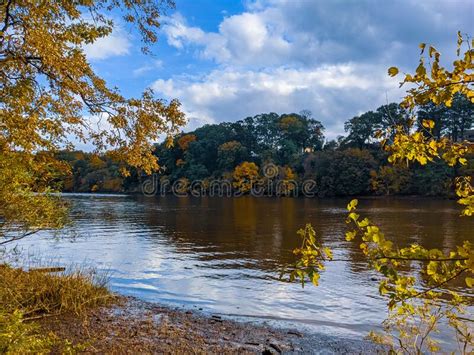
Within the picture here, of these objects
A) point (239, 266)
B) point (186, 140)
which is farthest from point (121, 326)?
point (186, 140)

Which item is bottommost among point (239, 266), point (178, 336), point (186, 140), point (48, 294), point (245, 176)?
point (239, 266)

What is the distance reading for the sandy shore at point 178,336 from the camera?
7727 millimetres

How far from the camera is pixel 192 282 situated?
15852 millimetres

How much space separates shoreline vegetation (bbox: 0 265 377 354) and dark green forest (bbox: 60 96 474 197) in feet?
190

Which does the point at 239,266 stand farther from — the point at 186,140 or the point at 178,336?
the point at 186,140

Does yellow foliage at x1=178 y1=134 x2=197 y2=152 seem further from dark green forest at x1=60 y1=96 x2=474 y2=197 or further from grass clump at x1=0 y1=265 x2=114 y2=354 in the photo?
grass clump at x1=0 y1=265 x2=114 y2=354

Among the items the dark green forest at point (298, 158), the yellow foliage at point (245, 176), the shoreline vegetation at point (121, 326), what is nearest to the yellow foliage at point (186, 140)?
the dark green forest at point (298, 158)

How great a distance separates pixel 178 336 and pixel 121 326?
135 centimetres

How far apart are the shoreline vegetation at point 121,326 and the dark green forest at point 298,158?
190 ft

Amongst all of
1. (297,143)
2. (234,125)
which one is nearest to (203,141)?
(234,125)

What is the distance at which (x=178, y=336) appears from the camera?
8.55 m

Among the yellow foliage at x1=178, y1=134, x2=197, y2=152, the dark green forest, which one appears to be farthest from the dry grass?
the yellow foliage at x1=178, y1=134, x2=197, y2=152

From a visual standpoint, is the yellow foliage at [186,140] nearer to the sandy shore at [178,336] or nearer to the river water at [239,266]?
the river water at [239,266]

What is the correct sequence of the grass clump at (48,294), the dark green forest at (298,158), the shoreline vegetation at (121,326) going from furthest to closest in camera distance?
the dark green forest at (298,158) < the grass clump at (48,294) < the shoreline vegetation at (121,326)
